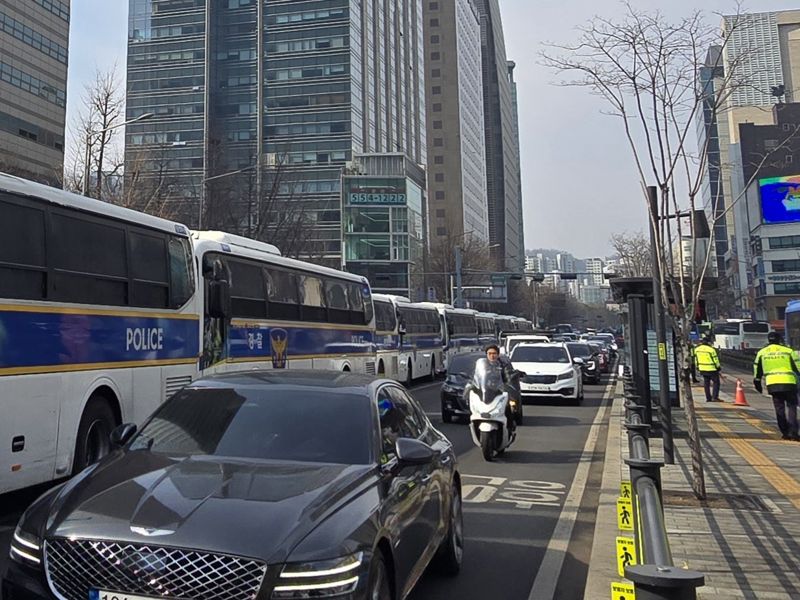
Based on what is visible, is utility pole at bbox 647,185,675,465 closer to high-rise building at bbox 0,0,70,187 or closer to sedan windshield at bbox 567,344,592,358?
sedan windshield at bbox 567,344,592,358

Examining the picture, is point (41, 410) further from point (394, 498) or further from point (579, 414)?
point (579, 414)

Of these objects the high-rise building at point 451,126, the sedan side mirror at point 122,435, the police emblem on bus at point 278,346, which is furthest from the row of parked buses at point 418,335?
the high-rise building at point 451,126

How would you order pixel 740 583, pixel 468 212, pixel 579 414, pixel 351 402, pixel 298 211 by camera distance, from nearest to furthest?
pixel 351 402
pixel 740 583
pixel 579 414
pixel 298 211
pixel 468 212

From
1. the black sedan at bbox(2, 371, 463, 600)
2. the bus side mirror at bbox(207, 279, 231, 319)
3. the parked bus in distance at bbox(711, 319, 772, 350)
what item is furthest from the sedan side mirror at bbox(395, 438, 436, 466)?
the parked bus in distance at bbox(711, 319, 772, 350)

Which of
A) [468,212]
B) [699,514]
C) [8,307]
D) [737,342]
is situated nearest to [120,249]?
[8,307]

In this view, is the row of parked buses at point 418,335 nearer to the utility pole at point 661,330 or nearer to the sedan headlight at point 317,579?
the utility pole at point 661,330

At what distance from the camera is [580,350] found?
89.4 ft

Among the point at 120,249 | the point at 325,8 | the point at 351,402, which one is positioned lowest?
the point at 351,402

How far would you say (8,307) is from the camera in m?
6.45

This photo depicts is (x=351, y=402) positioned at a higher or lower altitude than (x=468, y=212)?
lower

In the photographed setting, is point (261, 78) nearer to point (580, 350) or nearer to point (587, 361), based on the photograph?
point (580, 350)

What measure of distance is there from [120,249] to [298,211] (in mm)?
31946

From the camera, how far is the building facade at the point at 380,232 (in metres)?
79.3

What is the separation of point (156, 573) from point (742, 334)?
5507 cm
